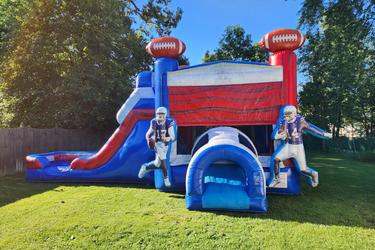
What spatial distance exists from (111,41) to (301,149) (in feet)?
31.3

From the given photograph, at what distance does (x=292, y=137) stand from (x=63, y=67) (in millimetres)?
10320

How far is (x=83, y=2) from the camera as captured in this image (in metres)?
9.75

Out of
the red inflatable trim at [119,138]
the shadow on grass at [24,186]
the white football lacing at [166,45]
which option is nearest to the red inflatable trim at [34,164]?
the shadow on grass at [24,186]

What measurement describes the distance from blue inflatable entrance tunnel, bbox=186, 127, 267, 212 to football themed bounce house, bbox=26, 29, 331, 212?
0.6 inches

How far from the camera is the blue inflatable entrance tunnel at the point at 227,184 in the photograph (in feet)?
11.7

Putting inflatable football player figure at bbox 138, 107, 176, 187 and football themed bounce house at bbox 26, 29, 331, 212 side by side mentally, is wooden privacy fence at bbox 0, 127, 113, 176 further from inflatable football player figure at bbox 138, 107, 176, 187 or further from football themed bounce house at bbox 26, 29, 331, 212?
inflatable football player figure at bbox 138, 107, 176, 187

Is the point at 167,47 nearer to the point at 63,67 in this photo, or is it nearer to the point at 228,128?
the point at 228,128

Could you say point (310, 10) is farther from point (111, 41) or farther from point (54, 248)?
point (54, 248)

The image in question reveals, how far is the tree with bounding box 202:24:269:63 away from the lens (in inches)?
629

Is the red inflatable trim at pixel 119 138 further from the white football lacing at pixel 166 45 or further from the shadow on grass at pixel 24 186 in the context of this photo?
the white football lacing at pixel 166 45

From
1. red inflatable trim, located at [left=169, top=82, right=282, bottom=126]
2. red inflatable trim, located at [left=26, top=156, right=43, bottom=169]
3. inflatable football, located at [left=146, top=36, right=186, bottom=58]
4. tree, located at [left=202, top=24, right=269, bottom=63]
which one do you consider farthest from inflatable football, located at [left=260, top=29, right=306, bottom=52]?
tree, located at [left=202, top=24, right=269, bottom=63]

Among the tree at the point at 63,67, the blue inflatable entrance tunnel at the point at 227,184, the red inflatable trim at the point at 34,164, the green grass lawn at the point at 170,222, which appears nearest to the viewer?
the green grass lawn at the point at 170,222

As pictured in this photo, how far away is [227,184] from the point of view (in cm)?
379

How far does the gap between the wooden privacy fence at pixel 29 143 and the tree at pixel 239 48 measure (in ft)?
38.6
